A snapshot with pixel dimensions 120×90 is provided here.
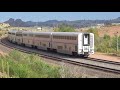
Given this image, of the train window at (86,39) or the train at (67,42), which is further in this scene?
the train window at (86,39)

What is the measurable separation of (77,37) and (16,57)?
6.23 m

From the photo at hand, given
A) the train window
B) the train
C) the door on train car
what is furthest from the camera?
the train window

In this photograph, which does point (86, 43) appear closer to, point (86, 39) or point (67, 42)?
point (86, 39)

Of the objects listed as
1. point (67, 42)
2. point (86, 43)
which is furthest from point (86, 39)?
point (67, 42)

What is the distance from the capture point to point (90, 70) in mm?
20312

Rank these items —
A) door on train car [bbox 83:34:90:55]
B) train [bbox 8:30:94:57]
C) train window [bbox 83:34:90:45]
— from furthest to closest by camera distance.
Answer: train window [bbox 83:34:90:45] < door on train car [bbox 83:34:90:55] < train [bbox 8:30:94:57]

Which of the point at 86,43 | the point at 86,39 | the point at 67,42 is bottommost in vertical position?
the point at 86,43

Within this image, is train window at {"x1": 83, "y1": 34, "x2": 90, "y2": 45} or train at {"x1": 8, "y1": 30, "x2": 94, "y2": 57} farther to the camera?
train window at {"x1": 83, "y1": 34, "x2": 90, "y2": 45}

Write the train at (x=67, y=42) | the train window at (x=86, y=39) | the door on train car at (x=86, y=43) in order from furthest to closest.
A: 1. the train window at (x=86, y=39)
2. the door on train car at (x=86, y=43)
3. the train at (x=67, y=42)

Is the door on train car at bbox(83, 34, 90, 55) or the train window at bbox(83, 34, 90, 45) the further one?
the train window at bbox(83, 34, 90, 45)
